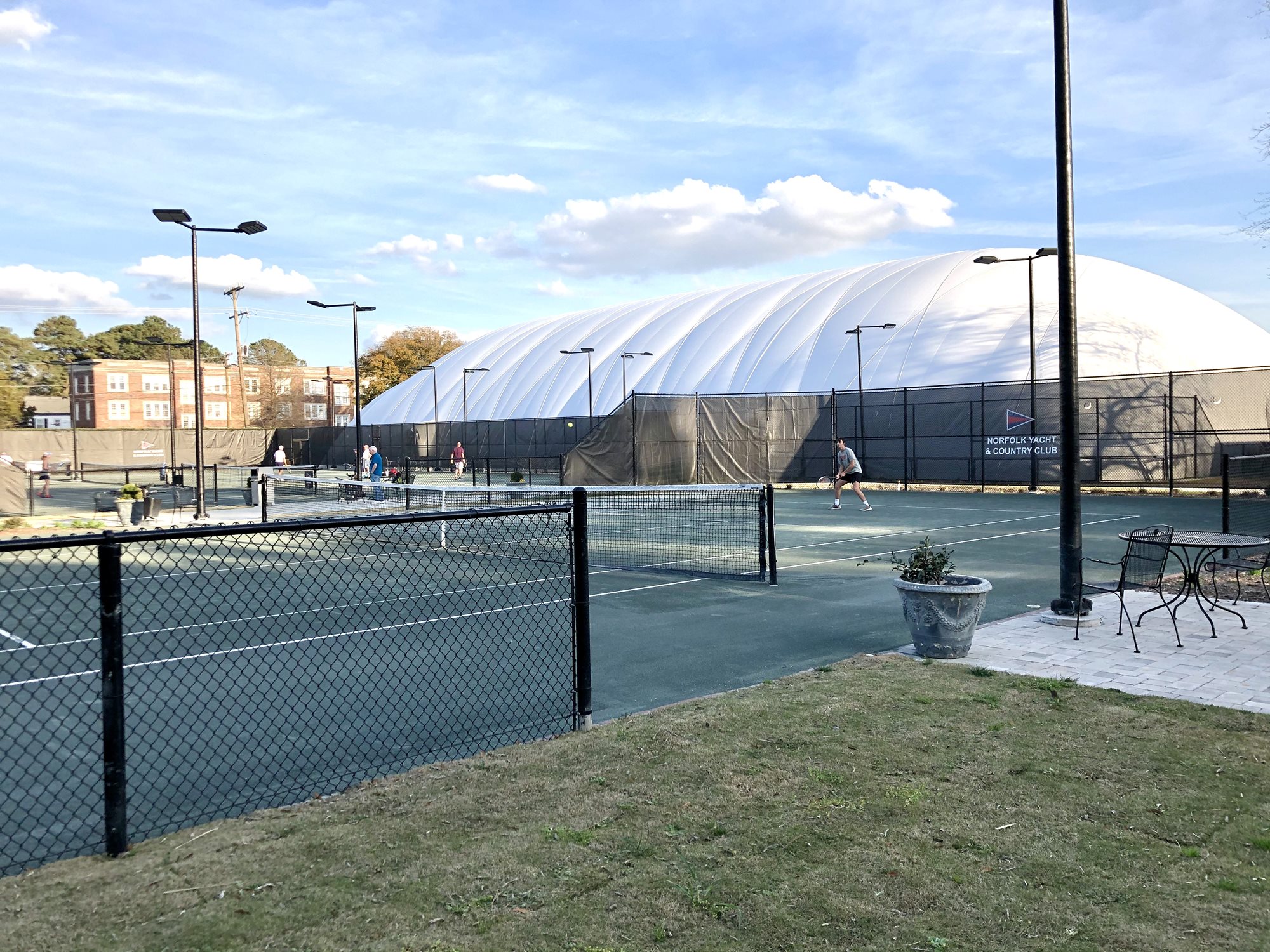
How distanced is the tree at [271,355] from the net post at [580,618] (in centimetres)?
9804

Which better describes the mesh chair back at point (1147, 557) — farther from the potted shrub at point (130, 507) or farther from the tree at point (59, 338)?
the tree at point (59, 338)

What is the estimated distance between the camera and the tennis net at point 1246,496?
42.3 ft

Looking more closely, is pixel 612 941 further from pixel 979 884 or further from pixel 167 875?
pixel 167 875

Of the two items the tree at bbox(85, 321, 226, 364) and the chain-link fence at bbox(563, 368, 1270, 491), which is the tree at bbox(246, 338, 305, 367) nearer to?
the tree at bbox(85, 321, 226, 364)

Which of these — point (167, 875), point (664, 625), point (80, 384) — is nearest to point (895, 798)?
point (167, 875)

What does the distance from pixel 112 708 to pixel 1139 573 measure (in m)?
11.4

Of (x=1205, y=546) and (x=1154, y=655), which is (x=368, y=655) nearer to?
(x=1154, y=655)

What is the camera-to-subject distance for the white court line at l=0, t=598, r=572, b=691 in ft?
22.9

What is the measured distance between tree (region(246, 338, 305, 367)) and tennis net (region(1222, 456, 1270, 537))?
8831cm

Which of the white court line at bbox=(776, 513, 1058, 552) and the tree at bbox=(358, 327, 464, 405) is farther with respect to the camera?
the tree at bbox=(358, 327, 464, 405)

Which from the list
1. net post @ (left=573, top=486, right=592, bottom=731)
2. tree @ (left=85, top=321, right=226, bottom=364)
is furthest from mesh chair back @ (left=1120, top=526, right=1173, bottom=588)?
tree @ (left=85, top=321, right=226, bottom=364)

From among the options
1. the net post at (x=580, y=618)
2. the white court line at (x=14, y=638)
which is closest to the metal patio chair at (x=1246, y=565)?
the net post at (x=580, y=618)

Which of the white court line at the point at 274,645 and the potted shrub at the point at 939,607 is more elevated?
the potted shrub at the point at 939,607

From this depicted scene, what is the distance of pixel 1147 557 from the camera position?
12227mm
